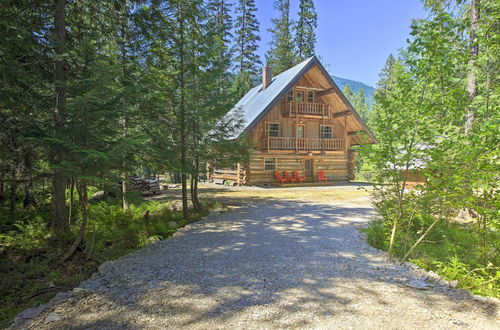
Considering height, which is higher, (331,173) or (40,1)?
(40,1)

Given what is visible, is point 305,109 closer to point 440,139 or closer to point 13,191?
point 440,139

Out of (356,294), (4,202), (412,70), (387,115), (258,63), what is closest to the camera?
(356,294)

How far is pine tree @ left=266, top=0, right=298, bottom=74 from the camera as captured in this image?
3325 centimetres

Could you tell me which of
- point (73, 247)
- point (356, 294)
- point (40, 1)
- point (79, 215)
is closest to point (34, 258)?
point (73, 247)

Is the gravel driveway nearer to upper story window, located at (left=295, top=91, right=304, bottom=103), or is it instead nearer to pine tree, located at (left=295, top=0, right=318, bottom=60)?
upper story window, located at (left=295, top=91, right=304, bottom=103)

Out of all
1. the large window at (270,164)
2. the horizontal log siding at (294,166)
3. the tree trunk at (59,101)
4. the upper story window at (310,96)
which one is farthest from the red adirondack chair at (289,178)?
the tree trunk at (59,101)

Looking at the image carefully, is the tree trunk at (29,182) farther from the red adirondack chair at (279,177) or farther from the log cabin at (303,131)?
the red adirondack chair at (279,177)

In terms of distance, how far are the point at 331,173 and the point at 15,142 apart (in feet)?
64.6

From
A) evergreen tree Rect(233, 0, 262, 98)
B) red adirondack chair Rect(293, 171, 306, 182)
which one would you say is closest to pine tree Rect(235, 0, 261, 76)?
evergreen tree Rect(233, 0, 262, 98)

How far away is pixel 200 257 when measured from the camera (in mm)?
5145

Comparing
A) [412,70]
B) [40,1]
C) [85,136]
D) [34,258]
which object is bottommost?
[34,258]

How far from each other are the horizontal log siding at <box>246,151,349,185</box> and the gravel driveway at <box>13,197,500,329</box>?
12.3 meters

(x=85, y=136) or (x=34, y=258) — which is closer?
(x=85, y=136)

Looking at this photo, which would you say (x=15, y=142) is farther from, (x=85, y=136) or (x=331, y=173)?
(x=331, y=173)
